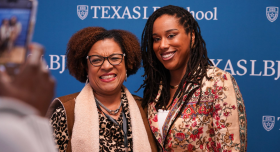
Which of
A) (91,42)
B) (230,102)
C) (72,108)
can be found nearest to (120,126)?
(72,108)

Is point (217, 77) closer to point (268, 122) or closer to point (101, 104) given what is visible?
point (101, 104)

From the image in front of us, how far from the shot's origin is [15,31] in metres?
0.60

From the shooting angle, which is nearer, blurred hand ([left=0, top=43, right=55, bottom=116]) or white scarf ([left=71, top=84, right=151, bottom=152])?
blurred hand ([left=0, top=43, right=55, bottom=116])

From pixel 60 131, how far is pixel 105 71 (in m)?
0.46

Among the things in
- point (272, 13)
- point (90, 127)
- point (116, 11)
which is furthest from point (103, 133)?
point (272, 13)

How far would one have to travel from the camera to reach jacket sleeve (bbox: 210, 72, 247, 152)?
157 centimetres

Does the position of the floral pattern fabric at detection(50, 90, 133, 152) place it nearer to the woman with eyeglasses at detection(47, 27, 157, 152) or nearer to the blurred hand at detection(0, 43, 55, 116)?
the woman with eyeglasses at detection(47, 27, 157, 152)

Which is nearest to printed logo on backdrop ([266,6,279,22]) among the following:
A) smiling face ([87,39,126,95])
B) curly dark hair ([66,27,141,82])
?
curly dark hair ([66,27,141,82])

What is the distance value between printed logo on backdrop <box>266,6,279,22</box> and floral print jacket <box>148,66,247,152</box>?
1.14 metres

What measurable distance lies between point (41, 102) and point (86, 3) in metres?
2.16

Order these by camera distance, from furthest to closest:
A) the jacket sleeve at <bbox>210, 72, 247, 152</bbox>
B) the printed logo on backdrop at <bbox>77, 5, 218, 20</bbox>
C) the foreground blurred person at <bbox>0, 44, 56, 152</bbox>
A: the printed logo on backdrop at <bbox>77, 5, 218, 20</bbox> → the jacket sleeve at <bbox>210, 72, 247, 152</bbox> → the foreground blurred person at <bbox>0, 44, 56, 152</bbox>

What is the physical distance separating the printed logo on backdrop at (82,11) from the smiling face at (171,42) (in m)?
1.01

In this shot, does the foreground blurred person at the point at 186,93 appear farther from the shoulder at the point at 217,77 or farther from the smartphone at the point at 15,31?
the smartphone at the point at 15,31

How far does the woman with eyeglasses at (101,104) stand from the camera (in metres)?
1.62
